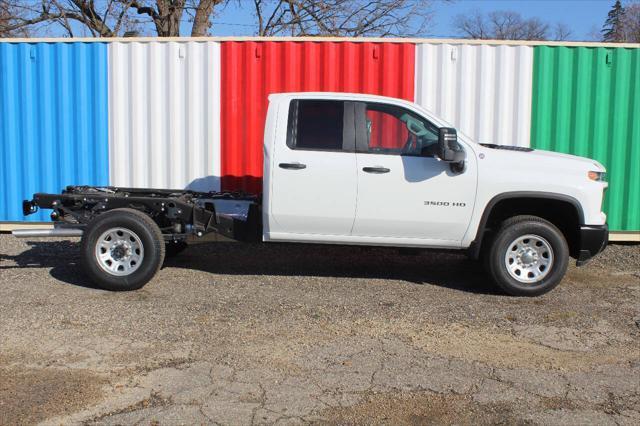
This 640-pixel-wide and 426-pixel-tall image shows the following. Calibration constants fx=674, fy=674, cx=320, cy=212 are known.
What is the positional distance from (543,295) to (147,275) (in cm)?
416

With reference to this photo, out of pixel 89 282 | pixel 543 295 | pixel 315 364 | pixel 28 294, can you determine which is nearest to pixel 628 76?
Result: pixel 543 295

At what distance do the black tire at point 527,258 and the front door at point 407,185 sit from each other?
415 millimetres

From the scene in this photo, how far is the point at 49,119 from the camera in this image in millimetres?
10305

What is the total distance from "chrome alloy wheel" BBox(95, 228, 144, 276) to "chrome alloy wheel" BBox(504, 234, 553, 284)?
12.6ft

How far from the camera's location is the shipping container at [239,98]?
9875mm

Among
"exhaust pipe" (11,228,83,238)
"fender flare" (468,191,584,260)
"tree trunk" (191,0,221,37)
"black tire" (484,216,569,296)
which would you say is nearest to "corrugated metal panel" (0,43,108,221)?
"exhaust pipe" (11,228,83,238)

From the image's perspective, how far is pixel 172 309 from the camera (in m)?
6.46

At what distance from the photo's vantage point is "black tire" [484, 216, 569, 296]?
272 inches

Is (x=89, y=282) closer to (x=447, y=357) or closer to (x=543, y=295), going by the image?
(x=447, y=357)

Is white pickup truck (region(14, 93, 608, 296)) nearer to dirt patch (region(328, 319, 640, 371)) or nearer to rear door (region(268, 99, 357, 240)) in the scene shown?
rear door (region(268, 99, 357, 240))

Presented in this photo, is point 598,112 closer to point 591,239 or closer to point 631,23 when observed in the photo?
point 591,239

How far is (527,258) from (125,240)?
Result: 4179 millimetres

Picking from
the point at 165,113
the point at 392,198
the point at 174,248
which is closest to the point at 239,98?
the point at 165,113

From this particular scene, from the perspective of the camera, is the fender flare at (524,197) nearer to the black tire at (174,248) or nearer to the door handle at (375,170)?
the door handle at (375,170)
